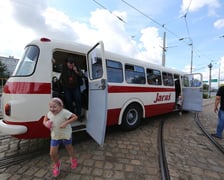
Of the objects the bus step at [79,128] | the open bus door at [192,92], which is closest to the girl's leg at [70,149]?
the bus step at [79,128]

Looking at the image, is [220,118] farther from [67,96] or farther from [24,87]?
[24,87]

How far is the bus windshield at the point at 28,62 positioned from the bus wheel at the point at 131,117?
9.35 feet

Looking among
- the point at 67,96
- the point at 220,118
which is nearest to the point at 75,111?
the point at 67,96

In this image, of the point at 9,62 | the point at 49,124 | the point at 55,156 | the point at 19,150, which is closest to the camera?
the point at 49,124

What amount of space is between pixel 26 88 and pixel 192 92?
258 inches

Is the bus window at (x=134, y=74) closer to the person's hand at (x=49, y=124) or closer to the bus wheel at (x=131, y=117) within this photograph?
the bus wheel at (x=131, y=117)

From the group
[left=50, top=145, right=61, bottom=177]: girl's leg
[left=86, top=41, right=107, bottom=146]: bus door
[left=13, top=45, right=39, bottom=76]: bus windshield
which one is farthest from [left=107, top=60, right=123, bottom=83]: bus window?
[left=50, top=145, right=61, bottom=177]: girl's leg

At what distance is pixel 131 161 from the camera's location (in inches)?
122

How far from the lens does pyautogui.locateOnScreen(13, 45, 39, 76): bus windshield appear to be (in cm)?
308

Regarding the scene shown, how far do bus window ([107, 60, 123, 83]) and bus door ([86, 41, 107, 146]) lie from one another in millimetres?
483

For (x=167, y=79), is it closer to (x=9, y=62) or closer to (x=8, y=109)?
(x=8, y=109)

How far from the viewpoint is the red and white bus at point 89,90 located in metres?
2.89

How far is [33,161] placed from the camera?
2.97 m

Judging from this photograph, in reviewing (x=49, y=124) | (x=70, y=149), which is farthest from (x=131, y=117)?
(x=49, y=124)
